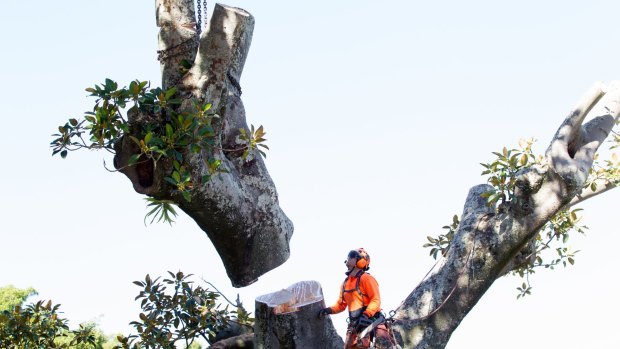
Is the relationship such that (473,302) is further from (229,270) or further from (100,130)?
(100,130)

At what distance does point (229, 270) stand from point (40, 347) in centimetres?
262

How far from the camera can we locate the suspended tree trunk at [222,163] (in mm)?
7668

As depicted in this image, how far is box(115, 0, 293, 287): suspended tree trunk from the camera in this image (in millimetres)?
7668

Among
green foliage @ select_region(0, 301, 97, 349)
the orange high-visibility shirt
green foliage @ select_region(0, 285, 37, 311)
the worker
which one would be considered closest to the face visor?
the worker

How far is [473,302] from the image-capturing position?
8.55 metres

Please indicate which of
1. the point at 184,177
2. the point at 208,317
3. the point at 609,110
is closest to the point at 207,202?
the point at 184,177

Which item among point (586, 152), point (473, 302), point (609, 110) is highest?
point (609, 110)

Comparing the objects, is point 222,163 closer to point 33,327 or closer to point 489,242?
point 489,242

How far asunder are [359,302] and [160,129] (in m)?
2.41

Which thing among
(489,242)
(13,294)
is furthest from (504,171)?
(13,294)

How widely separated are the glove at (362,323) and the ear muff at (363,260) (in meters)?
0.46

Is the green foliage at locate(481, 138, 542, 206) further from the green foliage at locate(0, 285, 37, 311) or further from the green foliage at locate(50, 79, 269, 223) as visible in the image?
the green foliage at locate(0, 285, 37, 311)

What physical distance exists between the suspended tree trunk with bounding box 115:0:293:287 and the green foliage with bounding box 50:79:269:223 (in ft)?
0.19

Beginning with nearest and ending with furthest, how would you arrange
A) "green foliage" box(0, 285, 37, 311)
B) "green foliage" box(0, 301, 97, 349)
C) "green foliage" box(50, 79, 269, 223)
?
"green foliage" box(50, 79, 269, 223) < "green foliage" box(0, 301, 97, 349) < "green foliage" box(0, 285, 37, 311)
